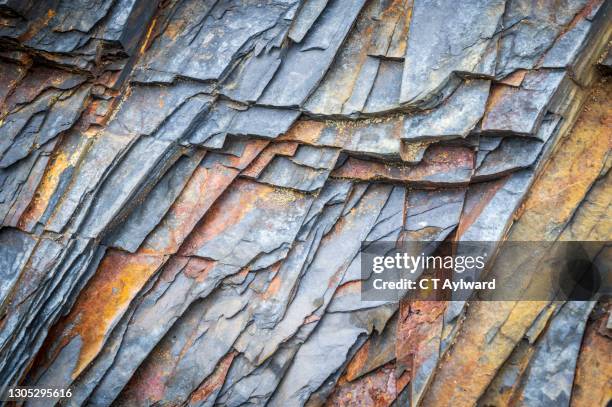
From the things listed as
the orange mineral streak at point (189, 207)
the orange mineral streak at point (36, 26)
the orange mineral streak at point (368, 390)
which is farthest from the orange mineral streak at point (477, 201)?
the orange mineral streak at point (36, 26)

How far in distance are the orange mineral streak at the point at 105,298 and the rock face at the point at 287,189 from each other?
28mm

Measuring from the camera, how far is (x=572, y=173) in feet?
23.5

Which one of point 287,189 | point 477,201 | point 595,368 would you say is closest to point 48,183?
point 287,189

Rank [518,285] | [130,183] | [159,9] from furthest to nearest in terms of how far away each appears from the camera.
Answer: [159,9]
[130,183]
[518,285]

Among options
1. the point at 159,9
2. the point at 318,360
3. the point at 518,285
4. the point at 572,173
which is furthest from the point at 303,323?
the point at 159,9

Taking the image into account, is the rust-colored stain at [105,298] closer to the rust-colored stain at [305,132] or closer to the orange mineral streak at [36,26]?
the rust-colored stain at [305,132]

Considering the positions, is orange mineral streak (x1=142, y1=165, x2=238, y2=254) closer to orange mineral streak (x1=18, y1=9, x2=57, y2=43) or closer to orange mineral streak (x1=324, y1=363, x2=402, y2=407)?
→ orange mineral streak (x1=324, y1=363, x2=402, y2=407)

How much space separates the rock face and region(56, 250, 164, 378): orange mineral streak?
28 mm

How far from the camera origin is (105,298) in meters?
7.59

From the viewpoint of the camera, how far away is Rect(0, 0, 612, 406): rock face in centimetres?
705

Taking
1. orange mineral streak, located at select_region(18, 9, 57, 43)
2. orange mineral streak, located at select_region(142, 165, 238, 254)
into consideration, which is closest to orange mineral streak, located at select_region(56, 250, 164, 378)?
orange mineral streak, located at select_region(142, 165, 238, 254)

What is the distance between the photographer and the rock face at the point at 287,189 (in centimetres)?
705

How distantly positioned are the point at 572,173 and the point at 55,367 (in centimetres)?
734

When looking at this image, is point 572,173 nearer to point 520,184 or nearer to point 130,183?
point 520,184
